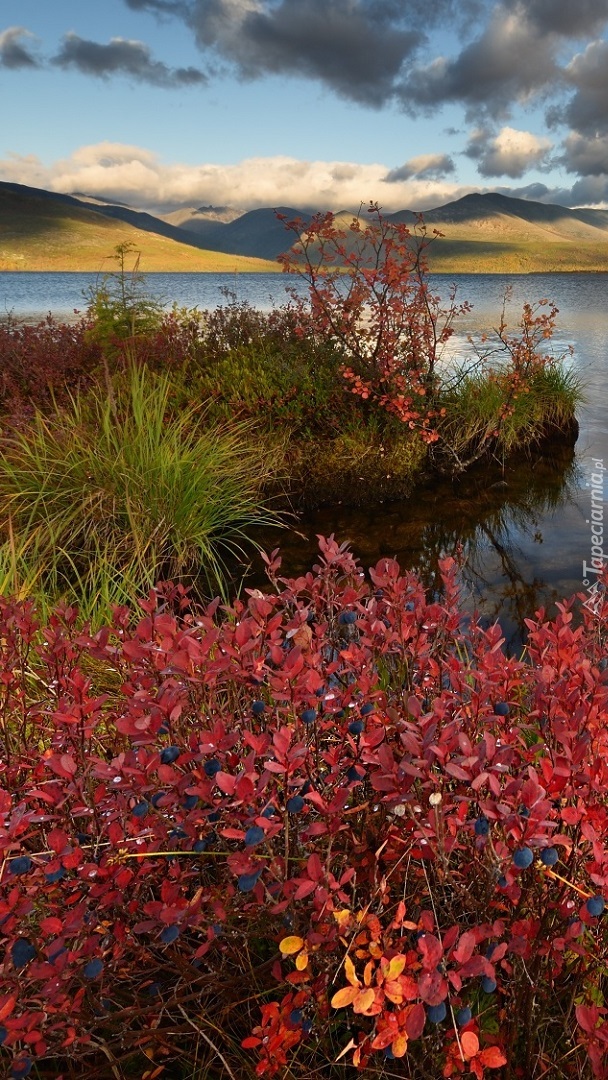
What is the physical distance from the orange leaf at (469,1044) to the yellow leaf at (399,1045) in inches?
6.0

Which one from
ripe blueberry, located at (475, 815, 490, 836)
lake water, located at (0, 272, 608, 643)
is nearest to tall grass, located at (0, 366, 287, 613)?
lake water, located at (0, 272, 608, 643)

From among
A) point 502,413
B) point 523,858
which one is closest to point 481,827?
point 523,858

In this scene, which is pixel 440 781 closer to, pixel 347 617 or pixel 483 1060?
pixel 483 1060

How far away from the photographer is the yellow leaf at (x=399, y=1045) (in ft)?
4.54

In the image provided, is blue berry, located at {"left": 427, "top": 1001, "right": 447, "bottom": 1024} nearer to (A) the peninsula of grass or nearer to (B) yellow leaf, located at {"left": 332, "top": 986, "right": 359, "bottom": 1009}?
(B) yellow leaf, located at {"left": 332, "top": 986, "right": 359, "bottom": 1009}

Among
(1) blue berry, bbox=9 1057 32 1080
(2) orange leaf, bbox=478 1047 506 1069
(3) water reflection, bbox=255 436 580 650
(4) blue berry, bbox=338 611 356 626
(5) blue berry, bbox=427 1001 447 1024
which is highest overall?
(4) blue berry, bbox=338 611 356 626

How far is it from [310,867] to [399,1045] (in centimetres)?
42

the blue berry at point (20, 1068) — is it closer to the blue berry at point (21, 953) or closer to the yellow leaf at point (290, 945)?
the blue berry at point (21, 953)

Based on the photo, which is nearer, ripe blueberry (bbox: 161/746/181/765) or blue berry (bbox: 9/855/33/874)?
blue berry (bbox: 9/855/33/874)

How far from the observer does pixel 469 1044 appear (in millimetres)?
1442

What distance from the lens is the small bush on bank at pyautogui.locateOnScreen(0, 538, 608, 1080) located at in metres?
1.47

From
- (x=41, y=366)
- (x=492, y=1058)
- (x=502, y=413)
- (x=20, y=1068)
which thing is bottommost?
(x=20, y=1068)

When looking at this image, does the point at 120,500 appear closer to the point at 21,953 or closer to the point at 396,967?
the point at 21,953

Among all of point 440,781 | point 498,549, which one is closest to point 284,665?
point 440,781
